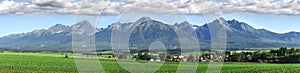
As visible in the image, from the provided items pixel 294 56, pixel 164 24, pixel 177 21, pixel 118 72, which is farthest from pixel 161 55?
pixel 294 56

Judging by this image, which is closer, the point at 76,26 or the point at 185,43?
the point at 76,26

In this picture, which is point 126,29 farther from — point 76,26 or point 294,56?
point 294,56

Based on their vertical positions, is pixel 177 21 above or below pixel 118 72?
above

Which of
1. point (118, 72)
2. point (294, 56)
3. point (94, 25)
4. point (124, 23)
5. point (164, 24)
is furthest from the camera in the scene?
point (294, 56)

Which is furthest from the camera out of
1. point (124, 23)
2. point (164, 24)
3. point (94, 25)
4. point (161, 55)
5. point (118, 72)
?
point (118, 72)

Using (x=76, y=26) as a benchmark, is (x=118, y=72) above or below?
below

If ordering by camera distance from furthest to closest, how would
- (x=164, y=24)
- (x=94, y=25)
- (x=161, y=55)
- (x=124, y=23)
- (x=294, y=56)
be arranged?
(x=294, y=56) → (x=161, y=55) → (x=164, y=24) → (x=124, y=23) → (x=94, y=25)

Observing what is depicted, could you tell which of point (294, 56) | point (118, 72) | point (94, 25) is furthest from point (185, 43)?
point (294, 56)

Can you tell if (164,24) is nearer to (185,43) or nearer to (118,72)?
(185,43)

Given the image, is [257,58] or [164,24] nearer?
[164,24]
